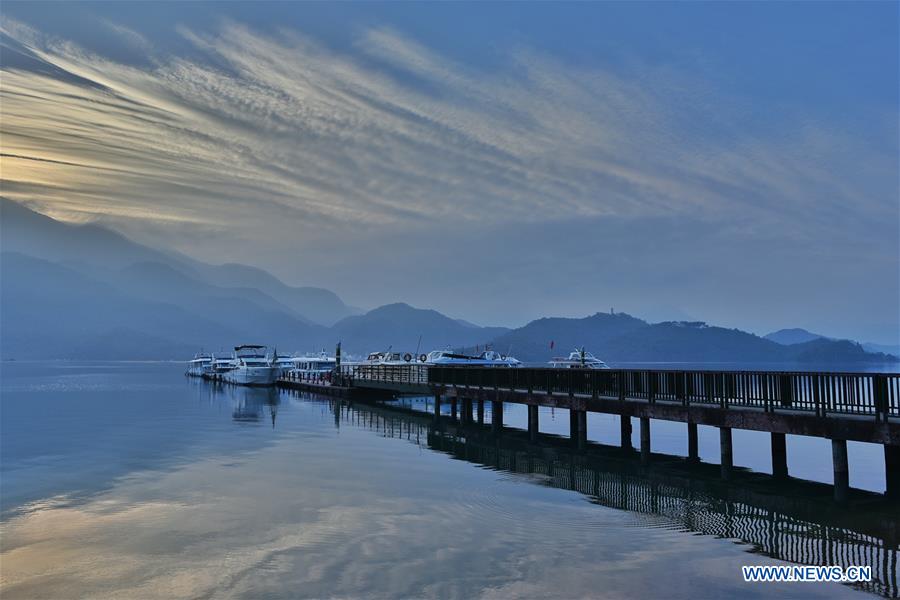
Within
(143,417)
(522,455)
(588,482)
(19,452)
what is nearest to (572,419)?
(522,455)

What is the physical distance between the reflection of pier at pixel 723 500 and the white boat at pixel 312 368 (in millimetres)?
63092

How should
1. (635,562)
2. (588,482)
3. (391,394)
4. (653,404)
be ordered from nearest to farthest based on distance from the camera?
1. (635,562)
2. (588,482)
3. (653,404)
4. (391,394)

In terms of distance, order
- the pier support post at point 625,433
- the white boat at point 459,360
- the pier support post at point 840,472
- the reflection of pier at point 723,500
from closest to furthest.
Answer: the reflection of pier at point 723,500 < the pier support post at point 840,472 < the pier support post at point 625,433 < the white boat at point 459,360

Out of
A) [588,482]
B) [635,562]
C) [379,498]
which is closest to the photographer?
[635,562]

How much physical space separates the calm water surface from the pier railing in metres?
3.43

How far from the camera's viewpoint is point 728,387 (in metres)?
27.8

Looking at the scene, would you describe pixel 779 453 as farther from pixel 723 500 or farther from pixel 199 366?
pixel 199 366

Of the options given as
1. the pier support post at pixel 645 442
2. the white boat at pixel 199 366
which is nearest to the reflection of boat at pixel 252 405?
the pier support post at pixel 645 442

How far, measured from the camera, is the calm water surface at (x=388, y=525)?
51.0 feet

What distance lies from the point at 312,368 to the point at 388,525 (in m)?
118

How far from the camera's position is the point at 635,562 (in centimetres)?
1666

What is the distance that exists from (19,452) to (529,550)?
32.1m

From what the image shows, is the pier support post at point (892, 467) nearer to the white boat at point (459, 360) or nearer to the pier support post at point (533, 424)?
the pier support post at point (533, 424)

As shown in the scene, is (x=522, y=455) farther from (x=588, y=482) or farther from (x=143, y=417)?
(x=143, y=417)
